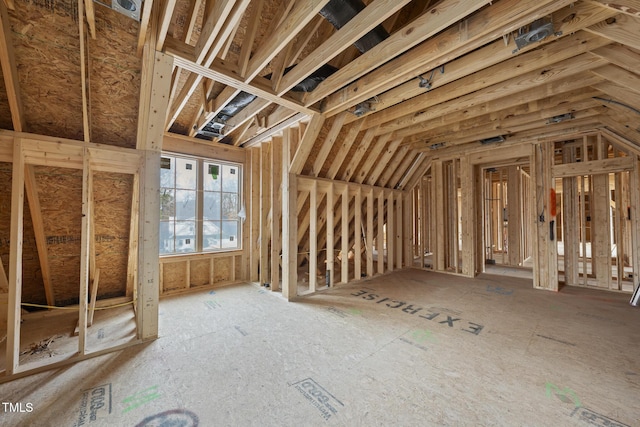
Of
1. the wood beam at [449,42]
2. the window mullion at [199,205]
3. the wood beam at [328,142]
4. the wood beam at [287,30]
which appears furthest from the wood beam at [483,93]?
the window mullion at [199,205]

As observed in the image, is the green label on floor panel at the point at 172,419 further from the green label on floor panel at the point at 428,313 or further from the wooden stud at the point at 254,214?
the wooden stud at the point at 254,214

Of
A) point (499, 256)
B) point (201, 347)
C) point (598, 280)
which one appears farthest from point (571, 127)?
point (201, 347)

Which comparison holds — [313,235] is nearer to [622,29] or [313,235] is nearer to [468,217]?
[468,217]

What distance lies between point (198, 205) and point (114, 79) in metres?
2.46

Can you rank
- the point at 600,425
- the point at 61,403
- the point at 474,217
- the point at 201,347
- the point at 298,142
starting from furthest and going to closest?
the point at 474,217 → the point at 298,142 → the point at 201,347 → the point at 61,403 → the point at 600,425

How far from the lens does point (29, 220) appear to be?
2662 millimetres

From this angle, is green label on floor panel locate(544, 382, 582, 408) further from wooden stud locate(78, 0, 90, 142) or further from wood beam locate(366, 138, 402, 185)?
wooden stud locate(78, 0, 90, 142)

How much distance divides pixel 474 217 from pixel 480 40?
4.12 metres

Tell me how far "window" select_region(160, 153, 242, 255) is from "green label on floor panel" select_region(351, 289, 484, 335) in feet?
Answer: 9.28

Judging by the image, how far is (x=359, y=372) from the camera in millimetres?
2020

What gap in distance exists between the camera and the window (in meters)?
4.22

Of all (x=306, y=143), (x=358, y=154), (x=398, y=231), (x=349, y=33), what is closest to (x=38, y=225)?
(x=306, y=143)

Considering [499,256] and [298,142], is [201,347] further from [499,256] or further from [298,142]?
[499,256]

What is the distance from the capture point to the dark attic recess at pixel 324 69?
6.71 ft
